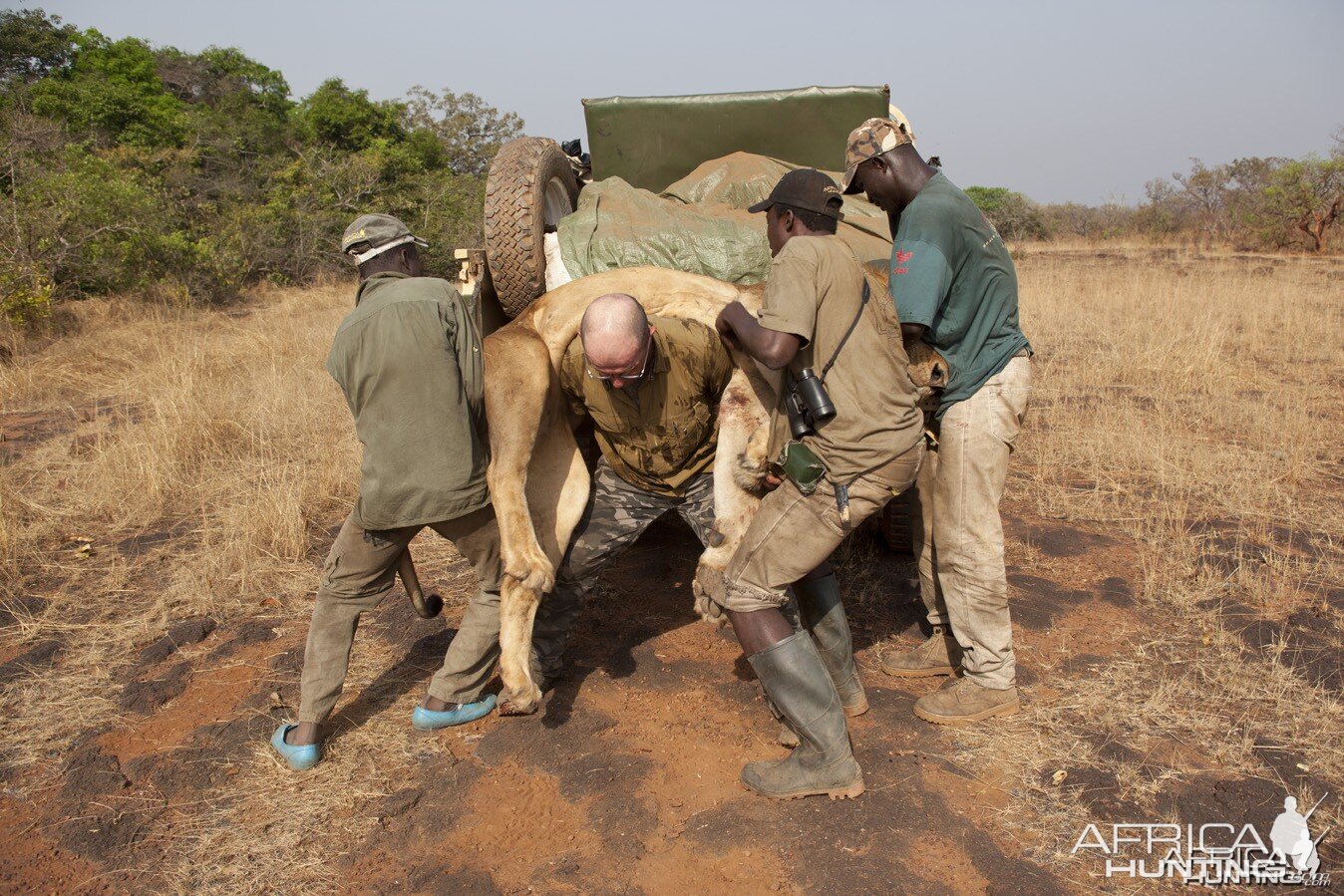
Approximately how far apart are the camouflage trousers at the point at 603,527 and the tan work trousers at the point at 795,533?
18.7 inches

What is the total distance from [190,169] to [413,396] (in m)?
16.9

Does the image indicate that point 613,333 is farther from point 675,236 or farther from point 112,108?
point 112,108

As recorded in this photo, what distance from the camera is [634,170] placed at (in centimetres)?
617

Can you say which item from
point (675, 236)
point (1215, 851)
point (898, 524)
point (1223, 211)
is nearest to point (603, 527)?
point (675, 236)

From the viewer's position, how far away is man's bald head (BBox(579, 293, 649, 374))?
2967 millimetres

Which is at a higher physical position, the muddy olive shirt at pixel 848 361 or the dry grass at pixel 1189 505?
the muddy olive shirt at pixel 848 361

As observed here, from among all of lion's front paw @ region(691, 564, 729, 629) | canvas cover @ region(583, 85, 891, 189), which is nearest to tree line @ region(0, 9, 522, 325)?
canvas cover @ region(583, 85, 891, 189)

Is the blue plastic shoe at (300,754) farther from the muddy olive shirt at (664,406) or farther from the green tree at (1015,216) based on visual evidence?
the green tree at (1015,216)

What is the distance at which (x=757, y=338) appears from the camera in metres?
2.88

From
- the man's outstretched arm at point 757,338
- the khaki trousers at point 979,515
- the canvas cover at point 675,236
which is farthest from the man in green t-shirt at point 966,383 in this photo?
the canvas cover at point 675,236

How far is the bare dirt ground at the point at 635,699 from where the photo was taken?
115 inches

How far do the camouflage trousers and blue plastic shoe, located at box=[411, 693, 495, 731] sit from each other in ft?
1.09

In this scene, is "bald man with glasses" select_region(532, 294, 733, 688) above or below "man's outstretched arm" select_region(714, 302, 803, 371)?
below

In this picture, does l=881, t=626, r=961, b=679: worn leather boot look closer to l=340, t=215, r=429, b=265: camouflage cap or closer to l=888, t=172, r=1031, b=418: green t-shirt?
l=888, t=172, r=1031, b=418: green t-shirt
